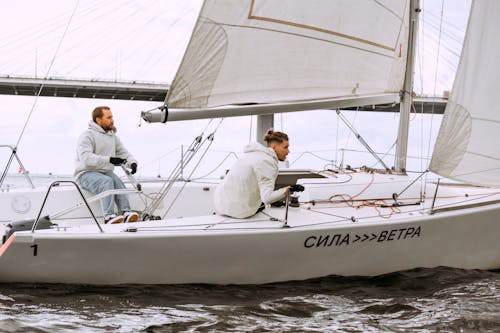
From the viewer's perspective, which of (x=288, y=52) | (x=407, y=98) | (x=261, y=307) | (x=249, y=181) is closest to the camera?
(x=261, y=307)

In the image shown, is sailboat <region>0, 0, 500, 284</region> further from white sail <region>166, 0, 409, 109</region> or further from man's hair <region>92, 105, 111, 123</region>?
man's hair <region>92, 105, 111, 123</region>

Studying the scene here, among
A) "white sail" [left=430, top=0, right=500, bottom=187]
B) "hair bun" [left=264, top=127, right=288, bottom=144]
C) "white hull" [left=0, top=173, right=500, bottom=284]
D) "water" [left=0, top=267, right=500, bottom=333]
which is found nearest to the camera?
"water" [left=0, top=267, right=500, bottom=333]

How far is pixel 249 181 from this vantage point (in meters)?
3.66

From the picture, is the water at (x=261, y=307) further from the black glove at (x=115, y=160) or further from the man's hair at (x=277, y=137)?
the black glove at (x=115, y=160)

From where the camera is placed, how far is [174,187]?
5328mm

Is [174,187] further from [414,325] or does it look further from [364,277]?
[414,325]

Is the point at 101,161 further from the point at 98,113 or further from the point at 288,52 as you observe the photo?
the point at 288,52

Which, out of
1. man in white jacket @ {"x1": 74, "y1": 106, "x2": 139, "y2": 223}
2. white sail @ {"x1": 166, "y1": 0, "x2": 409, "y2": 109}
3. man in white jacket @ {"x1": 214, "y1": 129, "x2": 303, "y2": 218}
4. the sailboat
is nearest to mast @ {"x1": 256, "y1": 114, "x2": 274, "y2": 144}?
the sailboat

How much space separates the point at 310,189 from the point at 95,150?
1.67 m

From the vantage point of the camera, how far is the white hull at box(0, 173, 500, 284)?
3.27 metres

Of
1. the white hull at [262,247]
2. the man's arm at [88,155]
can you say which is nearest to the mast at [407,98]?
the white hull at [262,247]

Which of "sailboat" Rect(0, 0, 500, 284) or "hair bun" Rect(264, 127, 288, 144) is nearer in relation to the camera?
"sailboat" Rect(0, 0, 500, 284)

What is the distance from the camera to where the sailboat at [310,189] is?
335cm

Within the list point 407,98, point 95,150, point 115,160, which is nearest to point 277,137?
point 115,160
